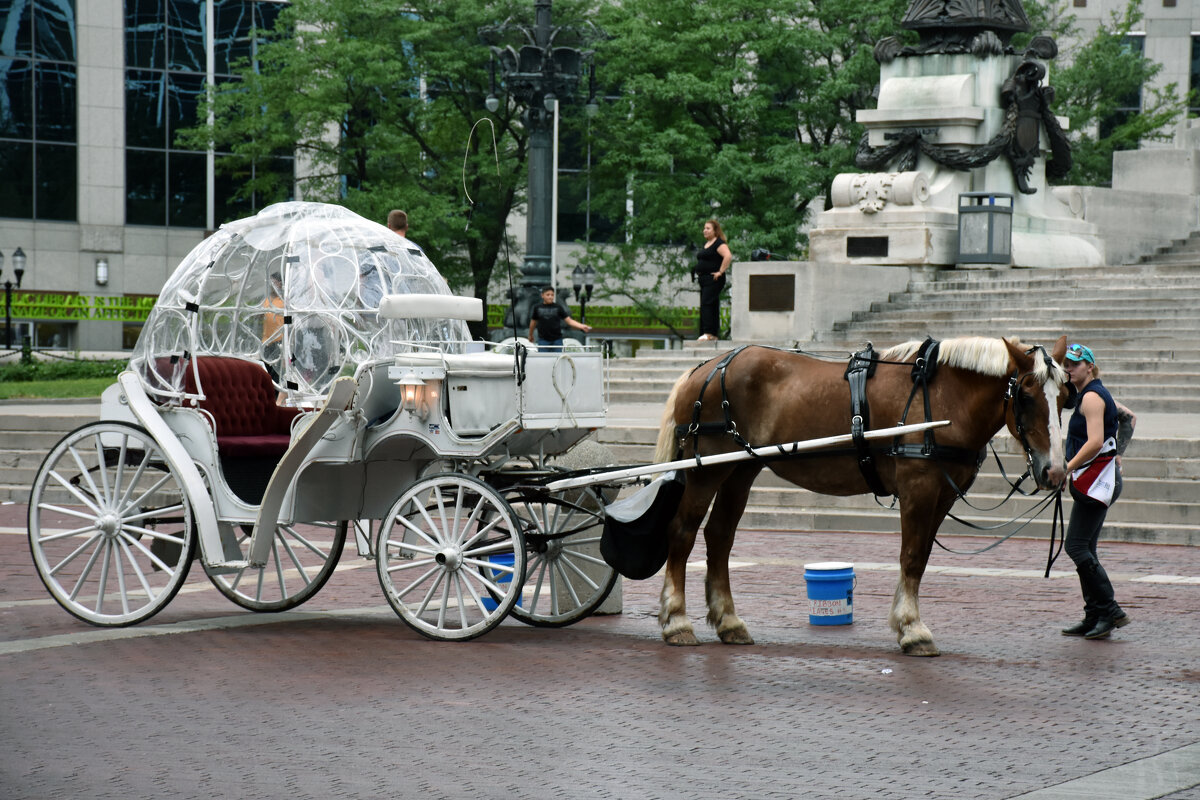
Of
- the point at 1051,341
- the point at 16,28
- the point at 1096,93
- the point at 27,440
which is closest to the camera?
the point at 27,440

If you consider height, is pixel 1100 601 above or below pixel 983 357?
below

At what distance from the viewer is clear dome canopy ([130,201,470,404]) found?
10242 millimetres

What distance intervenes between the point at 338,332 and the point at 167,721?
4.02 m

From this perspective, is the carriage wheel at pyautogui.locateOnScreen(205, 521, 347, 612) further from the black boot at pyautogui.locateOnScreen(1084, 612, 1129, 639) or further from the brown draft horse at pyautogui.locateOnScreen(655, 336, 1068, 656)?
the black boot at pyautogui.locateOnScreen(1084, 612, 1129, 639)

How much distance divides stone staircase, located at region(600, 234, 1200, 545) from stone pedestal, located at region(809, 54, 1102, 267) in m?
1.00

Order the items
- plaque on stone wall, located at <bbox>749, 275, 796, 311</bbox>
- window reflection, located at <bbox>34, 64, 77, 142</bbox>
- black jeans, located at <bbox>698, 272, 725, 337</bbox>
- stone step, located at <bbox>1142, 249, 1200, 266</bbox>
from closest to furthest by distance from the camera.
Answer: black jeans, located at <bbox>698, 272, 725, 337</bbox> < plaque on stone wall, located at <bbox>749, 275, 796, 311</bbox> < stone step, located at <bbox>1142, 249, 1200, 266</bbox> < window reflection, located at <bbox>34, 64, 77, 142</bbox>

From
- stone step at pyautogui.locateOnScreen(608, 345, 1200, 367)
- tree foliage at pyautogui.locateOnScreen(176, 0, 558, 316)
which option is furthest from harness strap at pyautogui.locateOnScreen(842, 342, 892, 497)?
tree foliage at pyautogui.locateOnScreen(176, 0, 558, 316)

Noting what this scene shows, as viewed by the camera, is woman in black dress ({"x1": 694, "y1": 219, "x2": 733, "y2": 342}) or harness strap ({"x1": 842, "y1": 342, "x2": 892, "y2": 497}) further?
woman in black dress ({"x1": 694, "y1": 219, "x2": 733, "y2": 342})

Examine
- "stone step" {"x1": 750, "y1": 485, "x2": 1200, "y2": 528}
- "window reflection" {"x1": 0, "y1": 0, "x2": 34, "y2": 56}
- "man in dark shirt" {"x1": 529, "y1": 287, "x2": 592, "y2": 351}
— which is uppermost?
"window reflection" {"x1": 0, "y1": 0, "x2": 34, "y2": 56}

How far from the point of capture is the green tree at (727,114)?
120 feet

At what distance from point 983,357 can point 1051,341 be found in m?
12.9

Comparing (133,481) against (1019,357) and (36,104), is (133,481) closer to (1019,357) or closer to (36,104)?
(1019,357)

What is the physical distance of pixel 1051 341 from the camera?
21.3 meters

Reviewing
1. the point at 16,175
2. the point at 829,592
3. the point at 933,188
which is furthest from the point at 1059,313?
the point at 16,175
